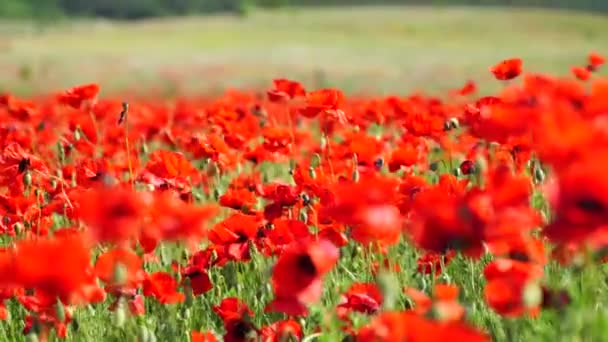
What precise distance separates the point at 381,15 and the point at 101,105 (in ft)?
150

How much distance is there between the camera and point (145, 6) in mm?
79438

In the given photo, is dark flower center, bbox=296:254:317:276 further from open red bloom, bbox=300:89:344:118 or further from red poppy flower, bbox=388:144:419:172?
red poppy flower, bbox=388:144:419:172

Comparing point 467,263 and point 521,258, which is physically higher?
point 521,258

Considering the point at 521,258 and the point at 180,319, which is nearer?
the point at 521,258

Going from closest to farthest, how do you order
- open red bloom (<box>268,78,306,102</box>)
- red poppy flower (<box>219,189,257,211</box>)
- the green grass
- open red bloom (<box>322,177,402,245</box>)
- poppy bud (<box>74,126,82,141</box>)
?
open red bloom (<box>322,177,402,245</box>) < red poppy flower (<box>219,189,257,211</box>) < open red bloom (<box>268,78,306,102</box>) < poppy bud (<box>74,126,82,141</box>) < the green grass

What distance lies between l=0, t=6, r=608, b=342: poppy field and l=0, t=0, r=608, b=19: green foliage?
243ft

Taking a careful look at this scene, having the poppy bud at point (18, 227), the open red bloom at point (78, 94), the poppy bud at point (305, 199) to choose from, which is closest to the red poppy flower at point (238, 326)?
the poppy bud at point (305, 199)

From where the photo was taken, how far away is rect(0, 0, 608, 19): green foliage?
3127 inches

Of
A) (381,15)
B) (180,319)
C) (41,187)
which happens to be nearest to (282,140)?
(41,187)

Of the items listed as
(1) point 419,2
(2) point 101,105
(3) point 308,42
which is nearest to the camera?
(2) point 101,105

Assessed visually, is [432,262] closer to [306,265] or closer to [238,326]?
[238,326]

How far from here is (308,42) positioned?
1485 inches

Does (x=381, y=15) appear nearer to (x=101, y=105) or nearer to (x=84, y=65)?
(x=84, y=65)

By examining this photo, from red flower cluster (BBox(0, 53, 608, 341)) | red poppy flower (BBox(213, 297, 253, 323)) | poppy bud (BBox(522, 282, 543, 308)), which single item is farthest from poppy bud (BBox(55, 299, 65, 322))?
poppy bud (BBox(522, 282, 543, 308))
